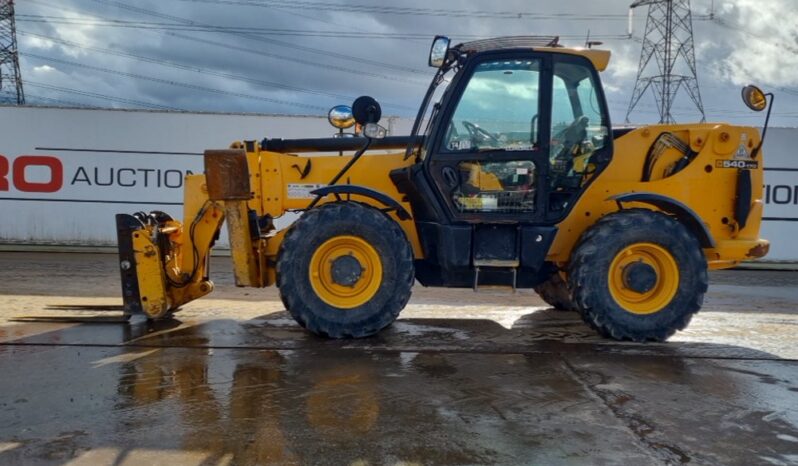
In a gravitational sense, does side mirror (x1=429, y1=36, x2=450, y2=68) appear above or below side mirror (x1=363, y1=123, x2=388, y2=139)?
above

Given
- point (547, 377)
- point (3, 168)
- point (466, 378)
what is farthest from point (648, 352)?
point (3, 168)

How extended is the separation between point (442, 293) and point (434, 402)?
511 cm

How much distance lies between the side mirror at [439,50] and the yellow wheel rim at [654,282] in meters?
2.18

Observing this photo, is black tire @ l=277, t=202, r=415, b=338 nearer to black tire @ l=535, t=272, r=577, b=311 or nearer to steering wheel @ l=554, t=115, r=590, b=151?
steering wheel @ l=554, t=115, r=590, b=151

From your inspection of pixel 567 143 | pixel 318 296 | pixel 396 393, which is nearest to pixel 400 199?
pixel 318 296

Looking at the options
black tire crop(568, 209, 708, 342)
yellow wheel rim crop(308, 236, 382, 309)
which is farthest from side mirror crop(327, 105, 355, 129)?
black tire crop(568, 209, 708, 342)

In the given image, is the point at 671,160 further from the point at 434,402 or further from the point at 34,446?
the point at 34,446

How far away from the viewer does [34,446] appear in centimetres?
349

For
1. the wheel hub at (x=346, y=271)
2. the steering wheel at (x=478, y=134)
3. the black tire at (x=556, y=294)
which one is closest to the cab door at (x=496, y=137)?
the steering wheel at (x=478, y=134)

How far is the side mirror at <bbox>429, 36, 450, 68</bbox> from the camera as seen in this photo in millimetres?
6082

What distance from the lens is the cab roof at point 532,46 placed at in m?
6.05

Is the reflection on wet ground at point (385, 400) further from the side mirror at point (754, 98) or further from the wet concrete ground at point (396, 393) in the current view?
the side mirror at point (754, 98)

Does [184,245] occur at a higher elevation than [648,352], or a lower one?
higher

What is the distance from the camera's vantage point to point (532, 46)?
20.0ft
